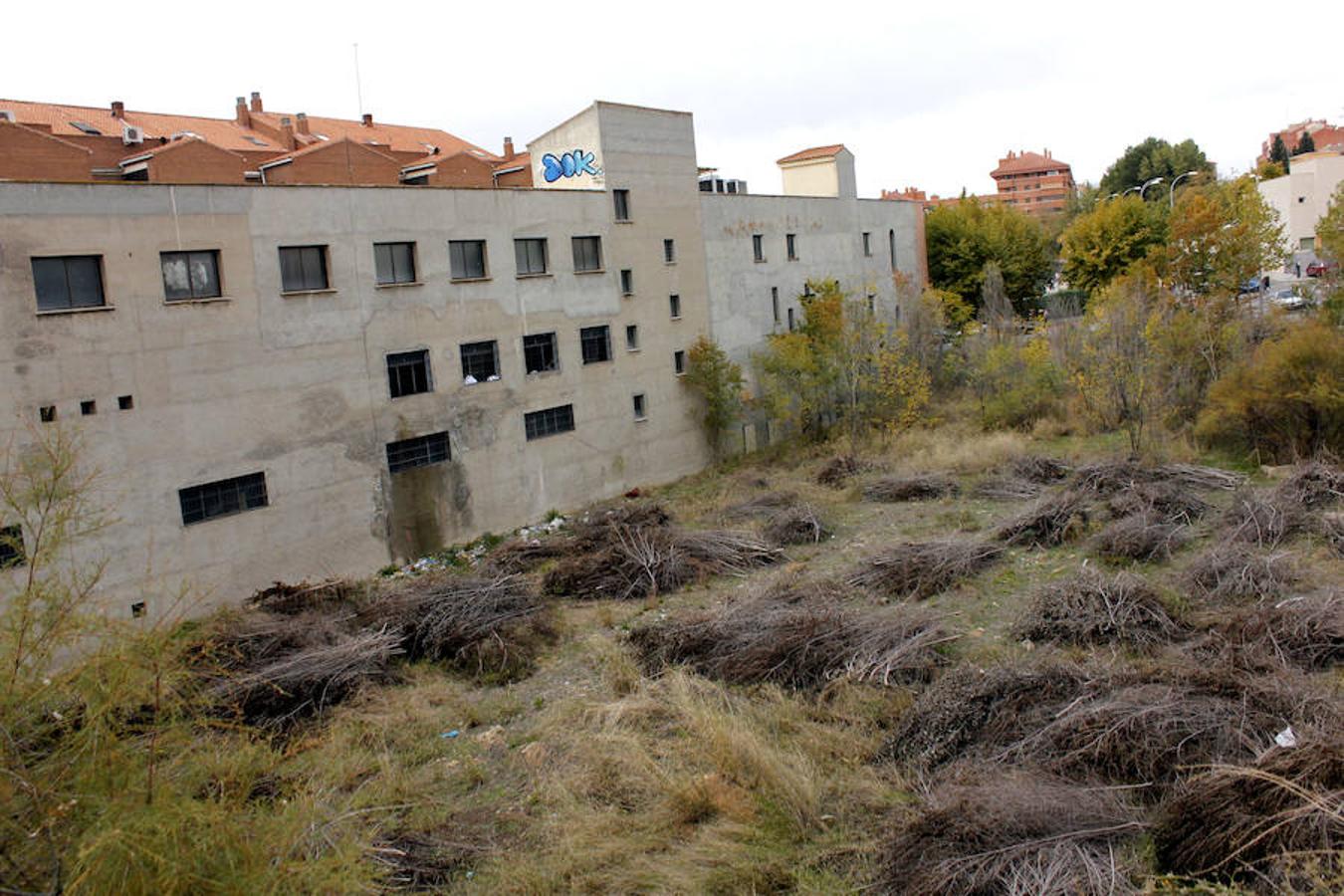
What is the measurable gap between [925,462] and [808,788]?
18661 mm

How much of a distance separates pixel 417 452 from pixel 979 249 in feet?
104

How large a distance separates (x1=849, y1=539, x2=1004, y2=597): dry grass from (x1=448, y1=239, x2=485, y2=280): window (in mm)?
12150

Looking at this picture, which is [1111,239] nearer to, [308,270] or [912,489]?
[912,489]

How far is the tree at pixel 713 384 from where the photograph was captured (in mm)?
29766

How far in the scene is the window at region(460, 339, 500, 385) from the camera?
2353 cm

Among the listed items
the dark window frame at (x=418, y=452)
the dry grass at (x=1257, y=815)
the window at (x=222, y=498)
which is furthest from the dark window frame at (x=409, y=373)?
the dry grass at (x=1257, y=815)

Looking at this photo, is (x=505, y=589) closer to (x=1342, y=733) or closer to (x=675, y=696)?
(x=675, y=696)

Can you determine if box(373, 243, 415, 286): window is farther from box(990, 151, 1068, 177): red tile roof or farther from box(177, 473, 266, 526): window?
box(990, 151, 1068, 177): red tile roof

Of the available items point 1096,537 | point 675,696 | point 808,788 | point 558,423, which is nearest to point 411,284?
point 558,423

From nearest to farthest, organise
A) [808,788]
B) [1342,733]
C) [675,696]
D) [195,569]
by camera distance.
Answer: [1342,733] < [808,788] < [675,696] < [195,569]

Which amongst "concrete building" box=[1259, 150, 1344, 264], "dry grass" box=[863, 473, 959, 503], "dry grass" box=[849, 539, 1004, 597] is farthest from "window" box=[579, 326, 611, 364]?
"concrete building" box=[1259, 150, 1344, 264]

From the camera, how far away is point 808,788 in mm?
9211

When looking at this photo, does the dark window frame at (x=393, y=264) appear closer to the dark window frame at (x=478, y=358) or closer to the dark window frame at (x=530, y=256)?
the dark window frame at (x=478, y=358)

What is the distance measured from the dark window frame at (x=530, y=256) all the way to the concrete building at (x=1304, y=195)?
54.7m
